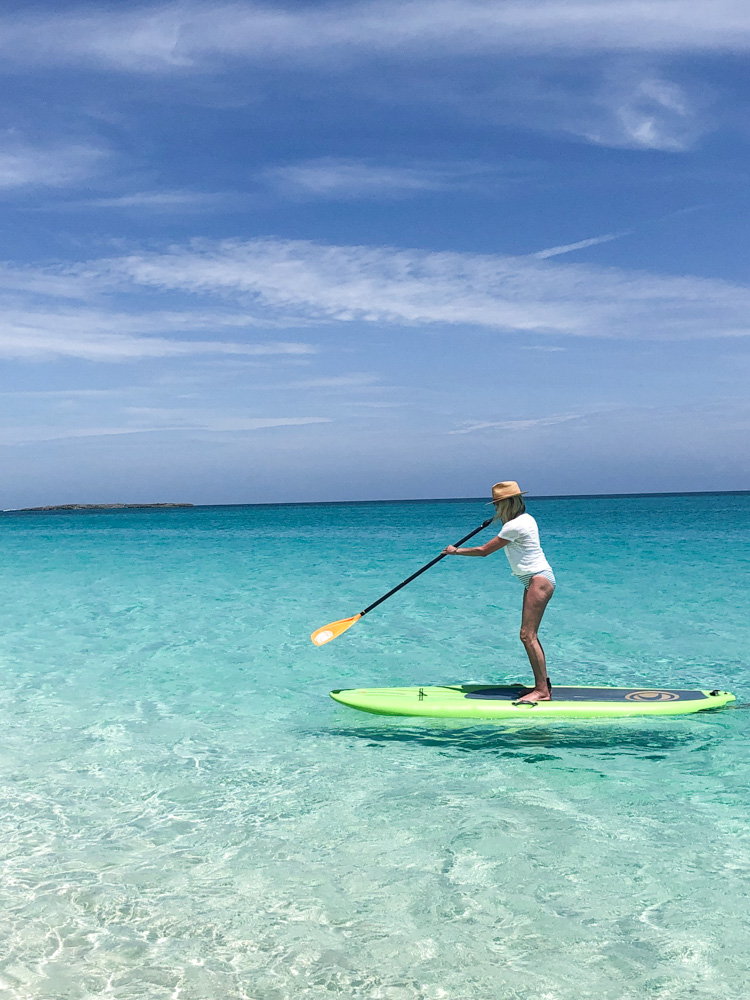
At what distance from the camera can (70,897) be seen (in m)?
4.25

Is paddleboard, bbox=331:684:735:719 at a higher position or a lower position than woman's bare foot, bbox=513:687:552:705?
lower

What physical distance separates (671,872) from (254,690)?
543cm

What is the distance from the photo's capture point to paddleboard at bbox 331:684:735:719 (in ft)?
24.6

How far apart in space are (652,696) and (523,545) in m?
2.04

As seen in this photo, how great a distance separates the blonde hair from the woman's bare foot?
1627 millimetres

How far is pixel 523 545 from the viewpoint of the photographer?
739 cm

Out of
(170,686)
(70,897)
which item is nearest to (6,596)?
(170,686)

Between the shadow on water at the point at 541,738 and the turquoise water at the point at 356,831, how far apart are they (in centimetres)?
3

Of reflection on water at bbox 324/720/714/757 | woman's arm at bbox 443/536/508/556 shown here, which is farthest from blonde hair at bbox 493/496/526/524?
reflection on water at bbox 324/720/714/757

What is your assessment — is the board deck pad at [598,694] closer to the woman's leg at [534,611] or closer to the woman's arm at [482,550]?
the woman's leg at [534,611]

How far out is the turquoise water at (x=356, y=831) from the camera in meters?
3.62

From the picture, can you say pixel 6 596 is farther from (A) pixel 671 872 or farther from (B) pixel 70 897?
(A) pixel 671 872

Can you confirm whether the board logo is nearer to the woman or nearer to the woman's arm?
the woman

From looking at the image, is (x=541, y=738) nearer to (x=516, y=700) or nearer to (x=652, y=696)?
(x=516, y=700)
